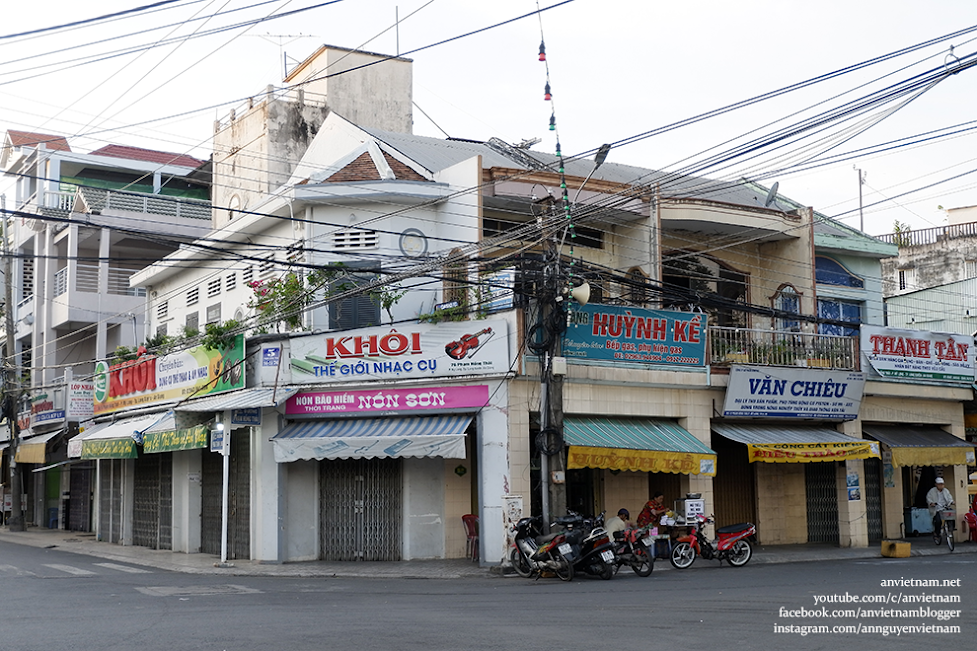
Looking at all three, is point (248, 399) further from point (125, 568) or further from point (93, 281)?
point (93, 281)

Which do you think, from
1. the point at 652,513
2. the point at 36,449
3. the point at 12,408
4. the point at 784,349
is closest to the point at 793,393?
the point at 784,349

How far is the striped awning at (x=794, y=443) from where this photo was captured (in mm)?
21031

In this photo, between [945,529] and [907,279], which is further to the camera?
[907,279]

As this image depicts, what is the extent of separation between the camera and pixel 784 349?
22.8 meters

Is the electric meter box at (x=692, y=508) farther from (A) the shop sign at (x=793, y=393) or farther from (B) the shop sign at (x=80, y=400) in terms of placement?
(B) the shop sign at (x=80, y=400)

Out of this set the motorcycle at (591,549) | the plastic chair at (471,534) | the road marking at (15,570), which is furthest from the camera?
the plastic chair at (471,534)

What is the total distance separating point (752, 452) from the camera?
21.0 m

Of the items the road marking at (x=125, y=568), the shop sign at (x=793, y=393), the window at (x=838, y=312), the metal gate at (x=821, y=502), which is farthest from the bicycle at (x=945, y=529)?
the road marking at (x=125, y=568)

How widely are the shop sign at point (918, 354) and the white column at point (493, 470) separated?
9.89 metres

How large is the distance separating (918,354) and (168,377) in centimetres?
1885

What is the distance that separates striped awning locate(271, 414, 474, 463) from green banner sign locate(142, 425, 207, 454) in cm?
222

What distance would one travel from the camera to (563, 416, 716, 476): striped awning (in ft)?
60.3

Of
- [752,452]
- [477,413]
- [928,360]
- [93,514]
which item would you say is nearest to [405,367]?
[477,413]

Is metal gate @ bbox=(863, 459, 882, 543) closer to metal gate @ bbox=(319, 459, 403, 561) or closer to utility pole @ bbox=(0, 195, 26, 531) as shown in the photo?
metal gate @ bbox=(319, 459, 403, 561)
